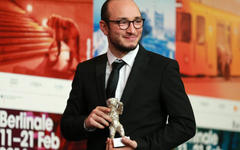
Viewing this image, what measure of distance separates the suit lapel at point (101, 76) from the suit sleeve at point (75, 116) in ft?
0.33

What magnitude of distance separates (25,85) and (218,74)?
5.85ft

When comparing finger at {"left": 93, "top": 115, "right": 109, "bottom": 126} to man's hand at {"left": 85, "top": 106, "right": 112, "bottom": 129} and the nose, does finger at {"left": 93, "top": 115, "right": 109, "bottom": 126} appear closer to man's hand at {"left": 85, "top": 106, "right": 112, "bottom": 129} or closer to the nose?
man's hand at {"left": 85, "top": 106, "right": 112, "bottom": 129}

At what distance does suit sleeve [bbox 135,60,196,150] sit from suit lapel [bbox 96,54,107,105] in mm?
238

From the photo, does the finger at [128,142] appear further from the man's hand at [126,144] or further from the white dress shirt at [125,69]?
the white dress shirt at [125,69]

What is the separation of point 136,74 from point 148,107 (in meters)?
0.15

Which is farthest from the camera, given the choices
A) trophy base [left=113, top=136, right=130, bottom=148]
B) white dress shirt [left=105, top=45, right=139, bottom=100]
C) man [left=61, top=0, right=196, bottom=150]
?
white dress shirt [left=105, top=45, right=139, bottom=100]

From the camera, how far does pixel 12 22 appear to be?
2971mm

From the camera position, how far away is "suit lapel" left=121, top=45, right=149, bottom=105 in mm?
2166

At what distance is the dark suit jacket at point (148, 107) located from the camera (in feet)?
6.95

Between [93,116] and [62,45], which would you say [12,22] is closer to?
[62,45]

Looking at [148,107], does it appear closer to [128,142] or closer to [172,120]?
[172,120]

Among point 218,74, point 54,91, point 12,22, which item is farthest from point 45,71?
point 218,74

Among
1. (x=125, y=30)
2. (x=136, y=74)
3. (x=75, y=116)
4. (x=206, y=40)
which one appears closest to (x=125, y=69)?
(x=136, y=74)

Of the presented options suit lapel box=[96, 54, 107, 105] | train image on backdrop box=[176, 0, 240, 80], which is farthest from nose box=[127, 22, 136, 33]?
train image on backdrop box=[176, 0, 240, 80]
